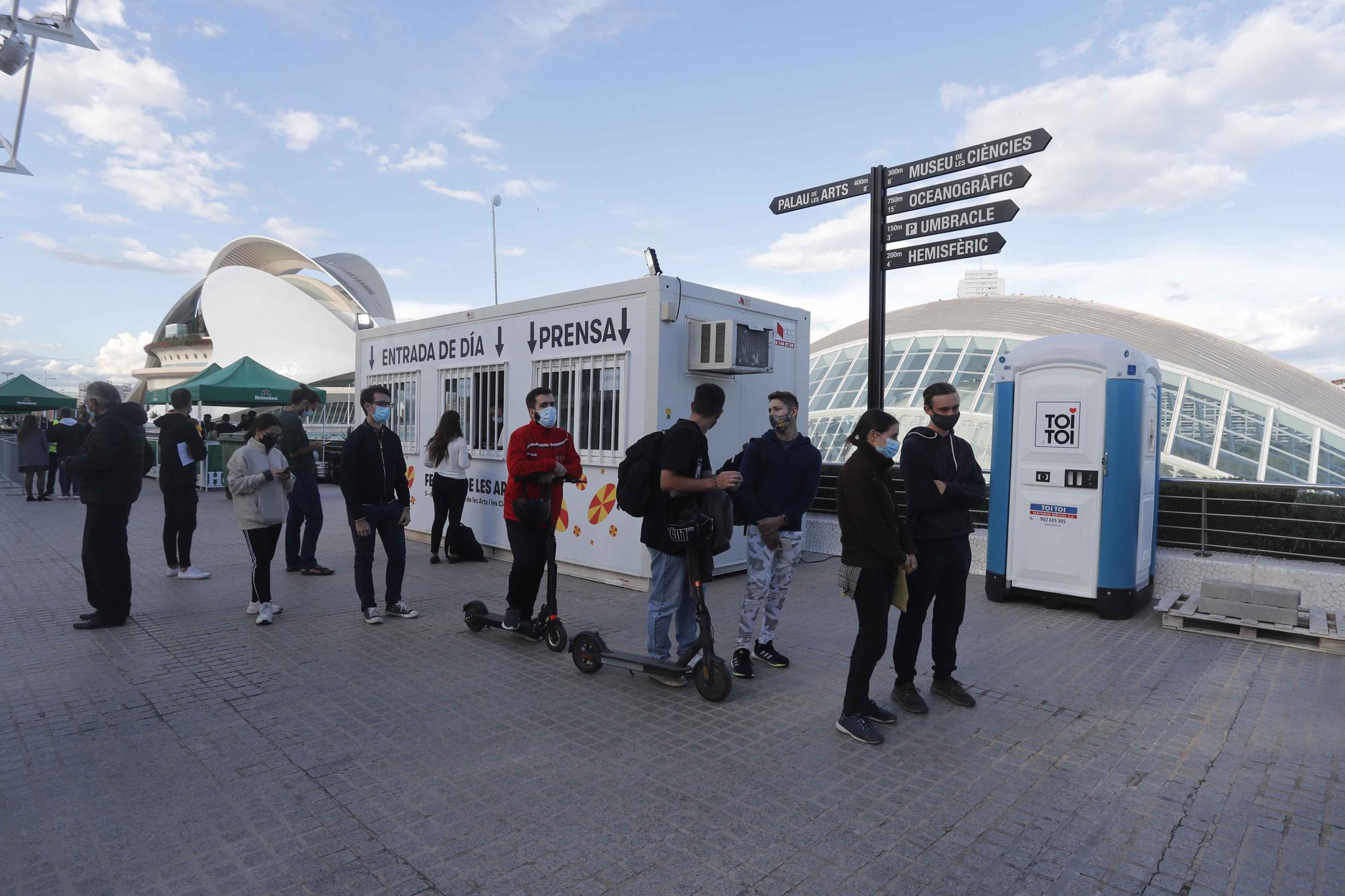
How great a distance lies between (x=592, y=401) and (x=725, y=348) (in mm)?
1593

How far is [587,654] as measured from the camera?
17.0 ft

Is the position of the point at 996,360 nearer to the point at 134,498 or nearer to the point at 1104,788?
the point at 1104,788

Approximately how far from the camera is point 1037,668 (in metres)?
5.49

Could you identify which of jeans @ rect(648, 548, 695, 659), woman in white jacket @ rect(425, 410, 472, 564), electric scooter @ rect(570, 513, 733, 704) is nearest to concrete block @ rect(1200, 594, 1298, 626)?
electric scooter @ rect(570, 513, 733, 704)

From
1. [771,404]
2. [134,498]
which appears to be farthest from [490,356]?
[771,404]

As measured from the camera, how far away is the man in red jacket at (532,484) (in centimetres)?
575

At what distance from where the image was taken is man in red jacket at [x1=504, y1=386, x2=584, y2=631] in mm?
5754

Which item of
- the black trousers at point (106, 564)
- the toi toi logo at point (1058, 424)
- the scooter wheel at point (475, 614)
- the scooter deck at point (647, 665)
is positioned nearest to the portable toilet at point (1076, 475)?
the toi toi logo at point (1058, 424)

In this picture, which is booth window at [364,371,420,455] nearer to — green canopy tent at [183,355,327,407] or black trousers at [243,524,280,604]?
black trousers at [243,524,280,604]

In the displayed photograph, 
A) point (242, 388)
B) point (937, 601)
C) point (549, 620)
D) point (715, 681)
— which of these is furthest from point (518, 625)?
point (242, 388)

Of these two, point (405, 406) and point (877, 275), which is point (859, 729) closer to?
point (877, 275)

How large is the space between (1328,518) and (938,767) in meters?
5.96

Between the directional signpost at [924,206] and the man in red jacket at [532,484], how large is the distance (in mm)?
3560

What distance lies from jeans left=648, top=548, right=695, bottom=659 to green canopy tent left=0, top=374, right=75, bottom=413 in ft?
72.9
